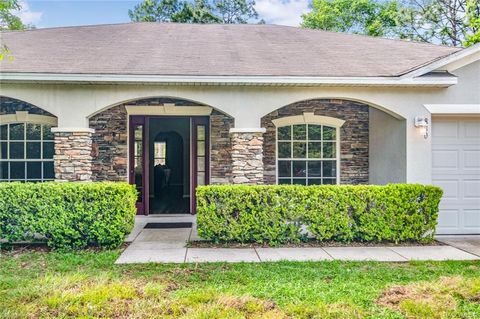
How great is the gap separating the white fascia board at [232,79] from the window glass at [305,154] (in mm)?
2534

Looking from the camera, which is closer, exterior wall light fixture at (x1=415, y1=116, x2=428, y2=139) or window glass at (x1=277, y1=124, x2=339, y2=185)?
exterior wall light fixture at (x1=415, y1=116, x2=428, y2=139)

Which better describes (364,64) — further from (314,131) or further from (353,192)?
(353,192)

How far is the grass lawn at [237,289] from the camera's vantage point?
142 inches

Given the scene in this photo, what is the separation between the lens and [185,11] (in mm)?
23594

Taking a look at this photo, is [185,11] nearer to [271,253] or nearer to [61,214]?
[61,214]

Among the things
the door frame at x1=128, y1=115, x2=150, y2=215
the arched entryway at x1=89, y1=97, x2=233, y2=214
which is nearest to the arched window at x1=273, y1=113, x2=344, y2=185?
the arched entryway at x1=89, y1=97, x2=233, y2=214

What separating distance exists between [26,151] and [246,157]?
549cm

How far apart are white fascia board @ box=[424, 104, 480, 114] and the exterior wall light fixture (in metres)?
0.23

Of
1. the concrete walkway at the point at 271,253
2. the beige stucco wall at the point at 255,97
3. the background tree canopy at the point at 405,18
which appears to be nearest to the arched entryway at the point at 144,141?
the beige stucco wall at the point at 255,97

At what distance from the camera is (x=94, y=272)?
476cm

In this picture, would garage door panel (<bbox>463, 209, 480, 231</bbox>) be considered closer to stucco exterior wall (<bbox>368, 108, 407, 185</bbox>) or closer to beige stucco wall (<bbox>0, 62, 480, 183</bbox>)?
beige stucco wall (<bbox>0, 62, 480, 183</bbox>)

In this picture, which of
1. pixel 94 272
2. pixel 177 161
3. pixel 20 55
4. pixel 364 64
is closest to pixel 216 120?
pixel 364 64

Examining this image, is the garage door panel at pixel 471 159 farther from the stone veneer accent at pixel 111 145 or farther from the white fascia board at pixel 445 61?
the stone veneer accent at pixel 111 145

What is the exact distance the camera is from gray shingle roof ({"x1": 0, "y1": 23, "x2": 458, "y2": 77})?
679 centimetres
